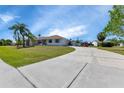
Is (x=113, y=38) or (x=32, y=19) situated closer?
(x=32, y=19)

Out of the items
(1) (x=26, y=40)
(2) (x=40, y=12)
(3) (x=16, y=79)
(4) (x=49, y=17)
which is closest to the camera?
(3) (x=16, y=79)

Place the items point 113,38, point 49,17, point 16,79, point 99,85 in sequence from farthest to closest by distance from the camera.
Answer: point 113,38
point 49,17
point 16,79
point 99,85

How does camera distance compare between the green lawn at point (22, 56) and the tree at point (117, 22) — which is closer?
the green lawn at point (22, 56)

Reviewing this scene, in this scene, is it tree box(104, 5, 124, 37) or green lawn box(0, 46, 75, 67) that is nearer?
green lawn box(0, 46, 75, 67)

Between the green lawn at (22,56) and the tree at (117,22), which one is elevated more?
the tree at (117,22)

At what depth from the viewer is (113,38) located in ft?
80.8

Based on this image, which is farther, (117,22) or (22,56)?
(117,22)

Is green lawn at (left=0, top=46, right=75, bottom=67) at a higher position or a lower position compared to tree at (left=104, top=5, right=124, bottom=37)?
lower

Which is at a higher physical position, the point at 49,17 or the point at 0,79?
the point at 49,17

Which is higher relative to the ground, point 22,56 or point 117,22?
point 117,22

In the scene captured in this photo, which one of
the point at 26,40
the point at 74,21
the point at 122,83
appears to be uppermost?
the point at 74,21
